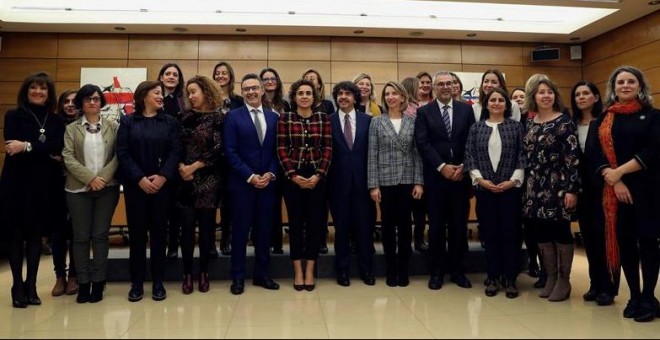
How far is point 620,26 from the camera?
6828 mm

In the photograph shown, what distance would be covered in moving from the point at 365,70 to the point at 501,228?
498 centimetres

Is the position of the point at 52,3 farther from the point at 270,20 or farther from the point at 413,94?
the point at 413,94

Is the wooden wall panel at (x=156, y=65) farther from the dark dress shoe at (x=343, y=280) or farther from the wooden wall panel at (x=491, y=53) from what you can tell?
the dark dress shoe at (x=343, y=280)

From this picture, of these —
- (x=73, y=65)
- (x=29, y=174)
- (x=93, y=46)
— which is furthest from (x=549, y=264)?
(x=73, y=65)

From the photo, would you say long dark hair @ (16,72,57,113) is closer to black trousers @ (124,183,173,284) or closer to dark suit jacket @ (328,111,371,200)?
black trousers @ (124,183,173,284)

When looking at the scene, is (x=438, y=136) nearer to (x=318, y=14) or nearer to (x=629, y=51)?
(x=318, y=14)

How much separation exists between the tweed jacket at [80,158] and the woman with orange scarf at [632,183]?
131 inches

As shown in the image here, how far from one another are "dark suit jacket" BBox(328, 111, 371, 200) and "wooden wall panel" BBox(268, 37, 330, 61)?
4.35 m

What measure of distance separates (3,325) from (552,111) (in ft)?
12.7

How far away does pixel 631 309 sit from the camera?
8.21ft

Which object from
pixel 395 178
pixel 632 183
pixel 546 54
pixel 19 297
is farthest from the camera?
pixel 546 54

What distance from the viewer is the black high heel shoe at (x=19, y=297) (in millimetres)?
2744

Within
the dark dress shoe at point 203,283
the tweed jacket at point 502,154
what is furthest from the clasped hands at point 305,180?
the tweed jacket at point 502,154

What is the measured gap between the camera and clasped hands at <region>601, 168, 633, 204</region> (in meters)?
2.48
